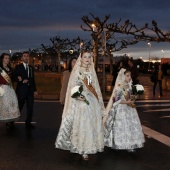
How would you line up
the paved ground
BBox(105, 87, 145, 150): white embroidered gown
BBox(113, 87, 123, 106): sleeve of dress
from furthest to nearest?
BBox(113, 87, 123, 106): sleeve of dress
BBox(105, 87, 145, 150): white embroidered gown
the paved ground

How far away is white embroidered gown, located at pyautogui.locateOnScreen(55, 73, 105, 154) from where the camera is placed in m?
7.14

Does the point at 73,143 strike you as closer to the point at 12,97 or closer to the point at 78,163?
the point at 78,163

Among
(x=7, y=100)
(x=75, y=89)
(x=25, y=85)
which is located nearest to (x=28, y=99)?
(x=25, y=85)

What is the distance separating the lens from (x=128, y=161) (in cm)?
723

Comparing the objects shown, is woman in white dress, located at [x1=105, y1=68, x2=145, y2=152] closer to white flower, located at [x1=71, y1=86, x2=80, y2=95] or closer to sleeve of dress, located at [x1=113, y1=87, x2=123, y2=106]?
sleeve of dress, located at [x1=113, y1=87, x2=123, y2=106]

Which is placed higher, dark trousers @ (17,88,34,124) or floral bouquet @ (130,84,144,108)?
floral bouquet @ (130,84,144,108)

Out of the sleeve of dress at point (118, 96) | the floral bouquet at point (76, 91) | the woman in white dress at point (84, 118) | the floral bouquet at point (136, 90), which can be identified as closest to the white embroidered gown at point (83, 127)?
the woman in white dress at point (84, 118)

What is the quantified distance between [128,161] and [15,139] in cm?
290

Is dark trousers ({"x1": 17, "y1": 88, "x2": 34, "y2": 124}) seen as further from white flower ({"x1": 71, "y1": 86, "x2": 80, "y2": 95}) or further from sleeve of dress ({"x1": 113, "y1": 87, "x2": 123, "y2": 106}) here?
white flower ({"x1": 71, "y1": 86, "x2": 80, "y2": 95})

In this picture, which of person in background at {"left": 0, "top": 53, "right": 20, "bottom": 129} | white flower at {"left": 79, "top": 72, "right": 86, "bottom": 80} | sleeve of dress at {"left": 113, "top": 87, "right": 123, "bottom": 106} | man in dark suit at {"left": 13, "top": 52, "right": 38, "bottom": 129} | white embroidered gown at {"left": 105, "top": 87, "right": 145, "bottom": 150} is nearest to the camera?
white flower at {"left": 79, "top": 72, "right": 86, "bottom": 80}

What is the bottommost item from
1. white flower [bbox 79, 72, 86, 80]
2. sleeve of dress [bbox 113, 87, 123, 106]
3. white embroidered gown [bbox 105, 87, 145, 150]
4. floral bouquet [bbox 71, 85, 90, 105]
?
white embroidered gown [bbox 105, 87, 145, 150]

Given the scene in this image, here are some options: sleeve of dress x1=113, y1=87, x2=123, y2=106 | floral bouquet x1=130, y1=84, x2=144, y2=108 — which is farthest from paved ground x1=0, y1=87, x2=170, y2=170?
floral bouquet x1=130, y1=84, x2=144, y2=108

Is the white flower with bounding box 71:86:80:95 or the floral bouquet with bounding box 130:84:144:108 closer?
the white flower with bounding box 71:86:80:95

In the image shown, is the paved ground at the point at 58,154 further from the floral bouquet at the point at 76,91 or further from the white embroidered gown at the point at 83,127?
the floral bouquet at the point at 76,91
